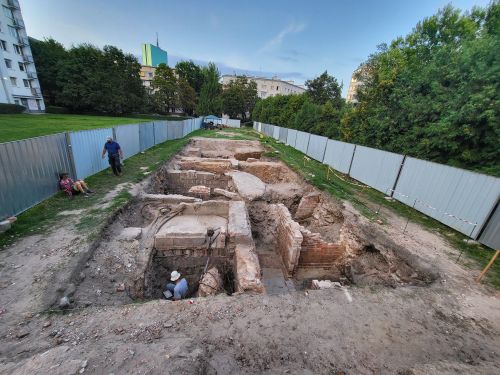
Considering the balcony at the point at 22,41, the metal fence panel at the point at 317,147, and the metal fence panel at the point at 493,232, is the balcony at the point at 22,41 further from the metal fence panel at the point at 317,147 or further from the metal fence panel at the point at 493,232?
the metal fence panel at the point at 493,232

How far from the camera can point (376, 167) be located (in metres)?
10.0

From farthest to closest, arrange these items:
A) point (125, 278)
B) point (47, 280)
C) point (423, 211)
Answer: point (423, 211) < point (125, 278) < point (47, 280)

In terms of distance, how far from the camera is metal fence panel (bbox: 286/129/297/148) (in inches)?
848

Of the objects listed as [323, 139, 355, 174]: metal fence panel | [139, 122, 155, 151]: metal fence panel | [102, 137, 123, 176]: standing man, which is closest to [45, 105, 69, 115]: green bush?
[139, 122, 155, 151]: metal fence panel

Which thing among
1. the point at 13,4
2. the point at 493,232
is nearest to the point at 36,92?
the point at 13,4

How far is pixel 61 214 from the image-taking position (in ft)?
19.4

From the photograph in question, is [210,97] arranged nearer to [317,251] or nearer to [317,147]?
[317,147]

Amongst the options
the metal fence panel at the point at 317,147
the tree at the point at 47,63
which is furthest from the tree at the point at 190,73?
the metal fence panel at the point at 317,147

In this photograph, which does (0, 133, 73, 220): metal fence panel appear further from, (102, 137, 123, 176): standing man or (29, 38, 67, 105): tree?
(29, 38, 67, 105): tree

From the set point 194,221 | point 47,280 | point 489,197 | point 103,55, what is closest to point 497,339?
point 489,197

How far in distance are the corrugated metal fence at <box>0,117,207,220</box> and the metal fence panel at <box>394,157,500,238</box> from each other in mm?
11849

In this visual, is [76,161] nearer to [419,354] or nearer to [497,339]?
[419,354]

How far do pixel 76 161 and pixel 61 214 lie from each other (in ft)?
9.78

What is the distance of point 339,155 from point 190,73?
180 ft
